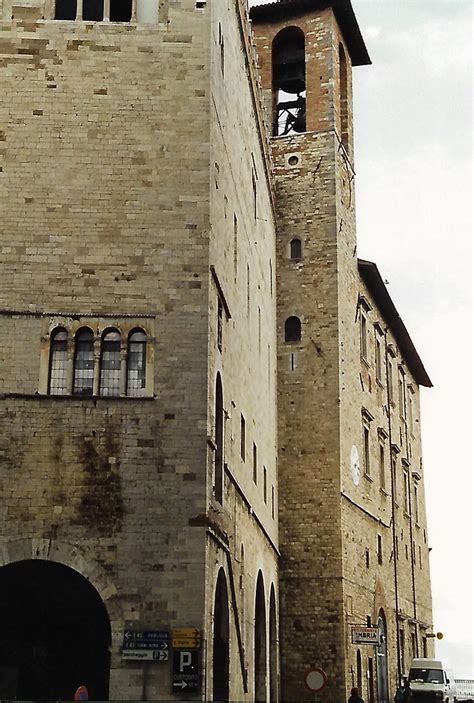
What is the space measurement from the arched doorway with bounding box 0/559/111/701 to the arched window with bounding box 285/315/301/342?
539 inches

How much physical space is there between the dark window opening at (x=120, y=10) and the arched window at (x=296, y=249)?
1227cm

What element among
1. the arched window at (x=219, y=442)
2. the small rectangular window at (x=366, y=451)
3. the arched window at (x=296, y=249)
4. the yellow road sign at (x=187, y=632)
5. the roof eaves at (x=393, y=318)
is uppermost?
the roof eaves at (x=393, y=318)

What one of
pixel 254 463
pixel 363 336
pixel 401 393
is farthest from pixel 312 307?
pixel 401 393

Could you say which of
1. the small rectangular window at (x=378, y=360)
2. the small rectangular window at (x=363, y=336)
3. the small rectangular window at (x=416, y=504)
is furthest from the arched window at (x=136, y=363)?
the small rectangular window at (x=416, y=504)

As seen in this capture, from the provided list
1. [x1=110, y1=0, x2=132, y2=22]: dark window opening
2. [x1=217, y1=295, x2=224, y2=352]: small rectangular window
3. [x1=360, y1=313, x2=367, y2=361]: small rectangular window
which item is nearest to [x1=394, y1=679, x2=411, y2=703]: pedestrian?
[x1=360, y1=313, x2=367, y2=361]: small rectangular window

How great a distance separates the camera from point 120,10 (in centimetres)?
1747

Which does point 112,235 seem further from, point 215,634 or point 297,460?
point 297,460

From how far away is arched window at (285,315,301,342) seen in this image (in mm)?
28164

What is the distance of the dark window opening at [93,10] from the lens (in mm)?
17250

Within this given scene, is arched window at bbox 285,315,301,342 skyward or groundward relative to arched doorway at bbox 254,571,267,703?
skyward

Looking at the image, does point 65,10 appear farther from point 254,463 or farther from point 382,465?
point 382,465

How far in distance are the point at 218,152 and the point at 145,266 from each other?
9.41ft

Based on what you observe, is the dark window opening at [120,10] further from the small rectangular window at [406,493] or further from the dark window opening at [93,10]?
the small rectangular window at [406,493]

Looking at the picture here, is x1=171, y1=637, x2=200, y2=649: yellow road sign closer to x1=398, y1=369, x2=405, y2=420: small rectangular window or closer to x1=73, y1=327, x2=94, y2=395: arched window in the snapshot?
x1=73, y1=327, x2=94, y2=395: arched window
